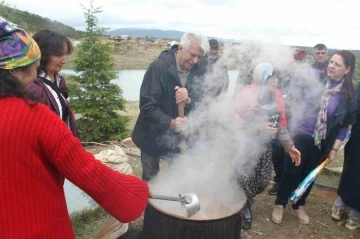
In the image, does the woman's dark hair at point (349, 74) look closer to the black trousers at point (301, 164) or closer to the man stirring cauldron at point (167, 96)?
the black trousers at point (301, 164)

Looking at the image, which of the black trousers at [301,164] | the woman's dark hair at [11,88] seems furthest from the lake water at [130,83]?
the woman's dark hair at [11,88]

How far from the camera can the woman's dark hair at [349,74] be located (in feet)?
11.3

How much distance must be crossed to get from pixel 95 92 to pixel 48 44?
4.74m

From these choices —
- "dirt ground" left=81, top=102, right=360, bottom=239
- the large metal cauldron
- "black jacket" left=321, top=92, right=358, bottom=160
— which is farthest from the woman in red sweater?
"black jacket" left=321, top=92, right=358, bottom=160

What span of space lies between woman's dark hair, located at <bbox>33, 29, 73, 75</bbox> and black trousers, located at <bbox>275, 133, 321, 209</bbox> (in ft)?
8.96

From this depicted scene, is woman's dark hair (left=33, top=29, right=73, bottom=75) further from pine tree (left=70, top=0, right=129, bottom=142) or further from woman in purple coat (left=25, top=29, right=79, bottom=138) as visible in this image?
pine tree (left=70, top=0, right=129, bottom=142)

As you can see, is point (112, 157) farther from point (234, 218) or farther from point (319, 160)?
point (319, 160)

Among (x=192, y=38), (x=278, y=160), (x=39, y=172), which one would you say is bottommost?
(x=278, y=160)

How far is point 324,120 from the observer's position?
3582 millimetres

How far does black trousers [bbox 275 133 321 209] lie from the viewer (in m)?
3.68

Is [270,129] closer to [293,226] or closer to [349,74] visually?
[349,74]

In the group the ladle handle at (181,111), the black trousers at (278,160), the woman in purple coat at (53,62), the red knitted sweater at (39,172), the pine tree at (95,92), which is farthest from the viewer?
the pine tree at (95,92)

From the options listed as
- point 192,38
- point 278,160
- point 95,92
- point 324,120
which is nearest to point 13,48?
point 192,38

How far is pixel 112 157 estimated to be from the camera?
3.88 meters
